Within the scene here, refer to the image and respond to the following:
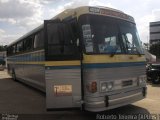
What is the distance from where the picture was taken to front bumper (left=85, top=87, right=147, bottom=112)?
816cm

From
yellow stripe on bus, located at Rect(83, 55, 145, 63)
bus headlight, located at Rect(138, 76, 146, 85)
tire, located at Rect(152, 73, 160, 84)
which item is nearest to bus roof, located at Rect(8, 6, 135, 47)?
yellow stripe on bus, located at Rect(83, 55, 145, 63)

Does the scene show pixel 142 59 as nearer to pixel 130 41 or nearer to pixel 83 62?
pixel 130 41

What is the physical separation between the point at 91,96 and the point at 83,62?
3.13ft

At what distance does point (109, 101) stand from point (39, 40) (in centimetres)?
553

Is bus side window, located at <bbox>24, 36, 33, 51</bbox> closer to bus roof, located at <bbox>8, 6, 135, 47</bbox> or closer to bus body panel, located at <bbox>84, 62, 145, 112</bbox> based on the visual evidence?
bus roof, located at <bbox>8, 6, 135, 47</bbox>

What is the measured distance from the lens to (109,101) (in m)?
8.38

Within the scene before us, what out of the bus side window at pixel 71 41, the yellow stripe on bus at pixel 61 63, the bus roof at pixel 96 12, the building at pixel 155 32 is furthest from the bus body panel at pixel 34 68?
the building at pixel 155 32

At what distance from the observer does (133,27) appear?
995 centimetres

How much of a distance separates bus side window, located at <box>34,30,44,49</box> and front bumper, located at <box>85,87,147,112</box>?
458 centimetres

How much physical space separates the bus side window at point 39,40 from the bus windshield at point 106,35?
160 inches

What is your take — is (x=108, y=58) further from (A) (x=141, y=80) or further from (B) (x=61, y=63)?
(A) (x=141, y=80)

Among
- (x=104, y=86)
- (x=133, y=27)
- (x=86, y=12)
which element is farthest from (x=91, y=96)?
(x=133, y=27)

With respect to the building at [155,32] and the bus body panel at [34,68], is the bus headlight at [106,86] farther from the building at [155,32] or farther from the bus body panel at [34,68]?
the building at [155,32]

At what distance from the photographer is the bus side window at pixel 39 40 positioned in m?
12.3
